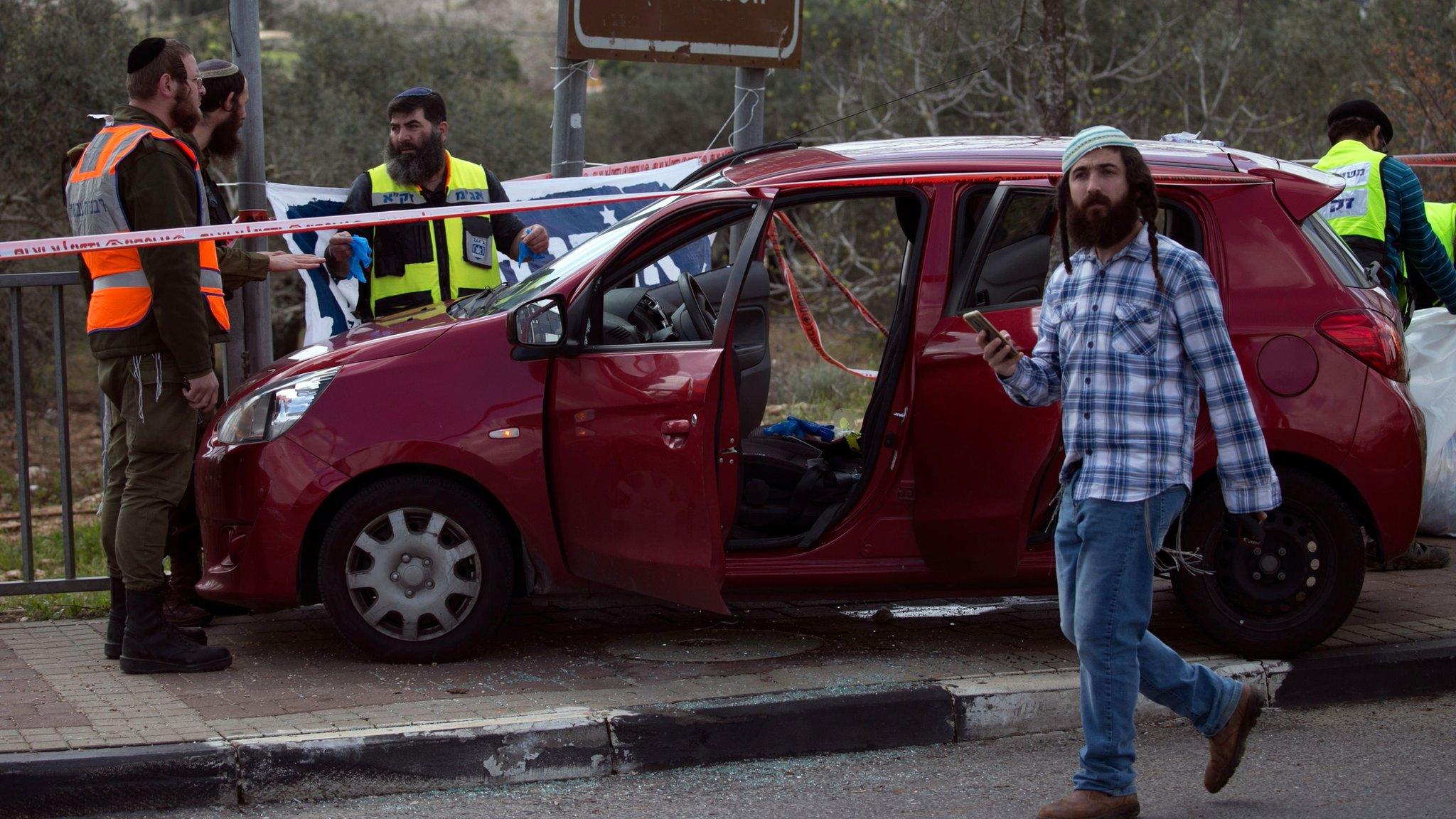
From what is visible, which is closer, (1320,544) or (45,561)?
(1320,544)

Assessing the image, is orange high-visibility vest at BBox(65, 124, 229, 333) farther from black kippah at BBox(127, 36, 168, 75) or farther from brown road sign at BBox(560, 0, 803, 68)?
brown road sign at BBox(560, 0, 803, 68)

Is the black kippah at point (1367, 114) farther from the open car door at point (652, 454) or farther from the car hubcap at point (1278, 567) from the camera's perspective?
the open car door at point (652, 454)

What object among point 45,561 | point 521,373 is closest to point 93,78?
point 45,561

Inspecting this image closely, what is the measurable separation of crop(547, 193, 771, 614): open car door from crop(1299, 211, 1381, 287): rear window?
1.96 metres

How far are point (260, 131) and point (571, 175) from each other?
1789mm

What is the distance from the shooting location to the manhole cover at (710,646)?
5516 millimetres

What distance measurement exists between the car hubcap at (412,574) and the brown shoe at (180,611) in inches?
41.3

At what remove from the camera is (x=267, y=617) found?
6176 mm

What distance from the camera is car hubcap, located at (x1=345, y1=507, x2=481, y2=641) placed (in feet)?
17.3

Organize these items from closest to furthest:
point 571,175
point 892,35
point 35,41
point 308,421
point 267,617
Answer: point 308,421, point 267,617, point 571,175, point 35,41, point 892,35

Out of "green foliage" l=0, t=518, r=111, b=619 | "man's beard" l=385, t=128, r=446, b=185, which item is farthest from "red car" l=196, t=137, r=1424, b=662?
"man's beard" l=385, t=128, r=446, b=185

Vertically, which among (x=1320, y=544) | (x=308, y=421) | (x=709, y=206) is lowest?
(x=1320, y=544)

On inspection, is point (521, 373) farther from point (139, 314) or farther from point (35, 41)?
point (35, 41)

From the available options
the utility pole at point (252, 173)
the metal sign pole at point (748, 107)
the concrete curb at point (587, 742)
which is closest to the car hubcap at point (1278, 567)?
the concrete curb at point (587, 742)
